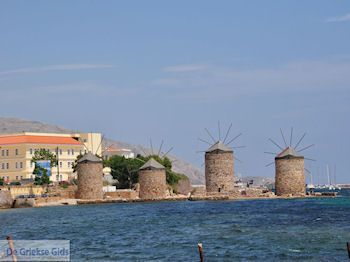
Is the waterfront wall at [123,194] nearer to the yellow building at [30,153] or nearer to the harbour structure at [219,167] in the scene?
the harbour structure at [219,167]

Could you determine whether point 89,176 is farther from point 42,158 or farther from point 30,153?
point 30,153

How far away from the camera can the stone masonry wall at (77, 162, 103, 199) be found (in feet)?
263

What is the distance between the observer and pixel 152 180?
82438 millimetres

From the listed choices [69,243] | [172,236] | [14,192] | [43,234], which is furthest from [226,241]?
[14,192]

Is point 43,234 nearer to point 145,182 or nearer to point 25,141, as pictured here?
point 145,182

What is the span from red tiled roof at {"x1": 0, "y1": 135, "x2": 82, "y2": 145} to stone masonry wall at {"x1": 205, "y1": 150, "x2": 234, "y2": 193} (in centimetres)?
2573

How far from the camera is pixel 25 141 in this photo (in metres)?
100

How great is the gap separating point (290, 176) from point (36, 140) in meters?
34.1

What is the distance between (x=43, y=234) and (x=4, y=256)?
15919 millimetres

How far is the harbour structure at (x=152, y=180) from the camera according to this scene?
270 ft

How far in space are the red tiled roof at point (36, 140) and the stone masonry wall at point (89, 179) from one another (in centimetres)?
2118

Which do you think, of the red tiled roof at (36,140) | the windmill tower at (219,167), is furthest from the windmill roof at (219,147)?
the red tiled roof at (36,140)

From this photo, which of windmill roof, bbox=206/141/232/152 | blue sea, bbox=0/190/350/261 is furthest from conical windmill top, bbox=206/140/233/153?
blue sea, bbox=0/190/350/261

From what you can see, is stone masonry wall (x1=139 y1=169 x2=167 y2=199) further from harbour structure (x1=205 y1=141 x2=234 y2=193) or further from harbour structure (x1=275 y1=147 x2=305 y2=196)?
harbour structure (x1=275 y1=147 x2=305 y2=196)
